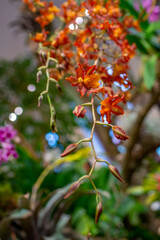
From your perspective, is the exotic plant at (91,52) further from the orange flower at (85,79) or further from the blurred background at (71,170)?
the blurred background at (71,170)

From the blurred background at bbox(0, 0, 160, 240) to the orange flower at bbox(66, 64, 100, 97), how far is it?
0.19 metres

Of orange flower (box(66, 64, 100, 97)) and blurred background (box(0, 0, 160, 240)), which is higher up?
orange flower (box(66, 64, 100, 97))

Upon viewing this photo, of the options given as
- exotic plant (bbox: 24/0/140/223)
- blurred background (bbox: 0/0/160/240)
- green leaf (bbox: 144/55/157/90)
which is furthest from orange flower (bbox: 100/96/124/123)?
green leaf (bbox: 144/55/157/90)

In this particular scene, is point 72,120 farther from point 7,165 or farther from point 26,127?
point 7,165

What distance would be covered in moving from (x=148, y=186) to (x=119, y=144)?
0.30 m

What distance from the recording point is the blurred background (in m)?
0.60

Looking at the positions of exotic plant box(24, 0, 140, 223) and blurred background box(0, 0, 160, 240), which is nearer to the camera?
exotic plant box(24, 0, 140, 223)

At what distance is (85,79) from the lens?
0.86ft

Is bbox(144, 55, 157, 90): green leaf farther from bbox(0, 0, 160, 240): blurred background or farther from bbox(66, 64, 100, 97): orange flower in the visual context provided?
bbox(66, 64, 100, 97): orange flower

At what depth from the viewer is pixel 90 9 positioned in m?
0.34

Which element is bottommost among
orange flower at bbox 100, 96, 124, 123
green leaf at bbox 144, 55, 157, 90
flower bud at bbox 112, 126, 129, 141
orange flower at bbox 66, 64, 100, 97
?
green leaf at bbox 144, 55, 157, 90

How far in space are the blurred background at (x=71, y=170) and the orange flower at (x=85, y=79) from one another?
7.5 inches

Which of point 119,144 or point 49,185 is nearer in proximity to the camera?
point 49,185

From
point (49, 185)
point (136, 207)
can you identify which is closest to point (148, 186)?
point (136, 207)
